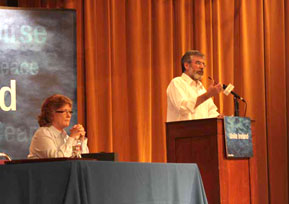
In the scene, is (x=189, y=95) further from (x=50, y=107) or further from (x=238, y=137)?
(x=50, y=107)

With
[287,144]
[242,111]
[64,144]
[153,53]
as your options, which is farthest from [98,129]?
[64,144]

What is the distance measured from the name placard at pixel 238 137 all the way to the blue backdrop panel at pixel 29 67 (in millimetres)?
1712

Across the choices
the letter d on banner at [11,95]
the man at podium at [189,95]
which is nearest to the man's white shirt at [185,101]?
the man at podium at [189,95]

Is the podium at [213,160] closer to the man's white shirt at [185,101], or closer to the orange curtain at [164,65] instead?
the man's white shirt at [185,101]

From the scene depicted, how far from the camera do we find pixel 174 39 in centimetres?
752

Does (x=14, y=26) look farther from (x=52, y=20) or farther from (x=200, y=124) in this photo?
(x=200, y=124)

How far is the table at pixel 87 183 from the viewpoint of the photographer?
2783mm

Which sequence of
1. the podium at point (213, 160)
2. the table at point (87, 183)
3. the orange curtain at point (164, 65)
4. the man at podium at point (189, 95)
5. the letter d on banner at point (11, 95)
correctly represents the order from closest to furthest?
1. the table at point (87, 183)
2. the podium at point (213, 160)
3. the man at podium at point (189, 95)
4. the letter d on banner at point (11, 95)
5. the orange curtain at point (164, 65)

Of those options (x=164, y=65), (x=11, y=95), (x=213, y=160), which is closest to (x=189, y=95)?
(x=213, y=160)

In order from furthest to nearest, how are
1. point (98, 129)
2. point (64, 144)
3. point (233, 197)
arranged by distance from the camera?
point (98, 129)
point (233, 197)
point (64, 144)

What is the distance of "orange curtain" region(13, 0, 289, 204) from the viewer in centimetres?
697

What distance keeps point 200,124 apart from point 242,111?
232 centimetres

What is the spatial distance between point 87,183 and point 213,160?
2.12 metres

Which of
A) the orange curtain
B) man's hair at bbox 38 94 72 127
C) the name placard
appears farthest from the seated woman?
the orange curtain
